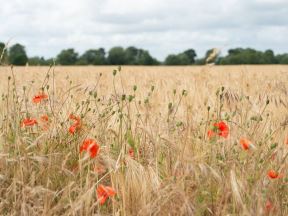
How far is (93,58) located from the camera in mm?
44062

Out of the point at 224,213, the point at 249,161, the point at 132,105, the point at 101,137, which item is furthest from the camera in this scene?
the point at 132,105

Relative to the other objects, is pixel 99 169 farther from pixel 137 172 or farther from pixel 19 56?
pixel 19 56

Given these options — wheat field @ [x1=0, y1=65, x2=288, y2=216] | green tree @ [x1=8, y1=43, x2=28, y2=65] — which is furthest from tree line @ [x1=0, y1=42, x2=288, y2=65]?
wheat field @ [x1=0, y1=65, x2=288, y2=216]

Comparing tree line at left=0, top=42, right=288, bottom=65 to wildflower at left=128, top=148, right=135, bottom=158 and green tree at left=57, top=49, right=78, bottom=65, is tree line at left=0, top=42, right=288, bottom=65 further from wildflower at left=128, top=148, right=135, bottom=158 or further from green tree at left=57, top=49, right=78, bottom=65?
wildflower at left=128, top=148, right=135, bottom=158

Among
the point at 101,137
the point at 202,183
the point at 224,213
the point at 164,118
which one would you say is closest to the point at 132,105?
the point at 164,118

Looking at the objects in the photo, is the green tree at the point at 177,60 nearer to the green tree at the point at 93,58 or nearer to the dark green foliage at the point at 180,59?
the dark green foliage at the point at 180,59

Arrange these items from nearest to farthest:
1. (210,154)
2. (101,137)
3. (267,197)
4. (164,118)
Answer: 1. (267,197)
2. (210,154)
3. (101,137)
4. (164,118)

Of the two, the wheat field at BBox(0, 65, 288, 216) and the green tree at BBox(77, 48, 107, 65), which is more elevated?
the wheat field at BBox(0, 65, 288, 216)

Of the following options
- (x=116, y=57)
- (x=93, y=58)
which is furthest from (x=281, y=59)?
(x=93, y=58)

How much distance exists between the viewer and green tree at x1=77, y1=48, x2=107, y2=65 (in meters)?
43.4

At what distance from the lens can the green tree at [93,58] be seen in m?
43.4

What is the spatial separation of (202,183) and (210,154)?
245mm

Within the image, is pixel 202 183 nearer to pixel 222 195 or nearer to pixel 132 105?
pixel 222 195

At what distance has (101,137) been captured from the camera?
8.28ft
